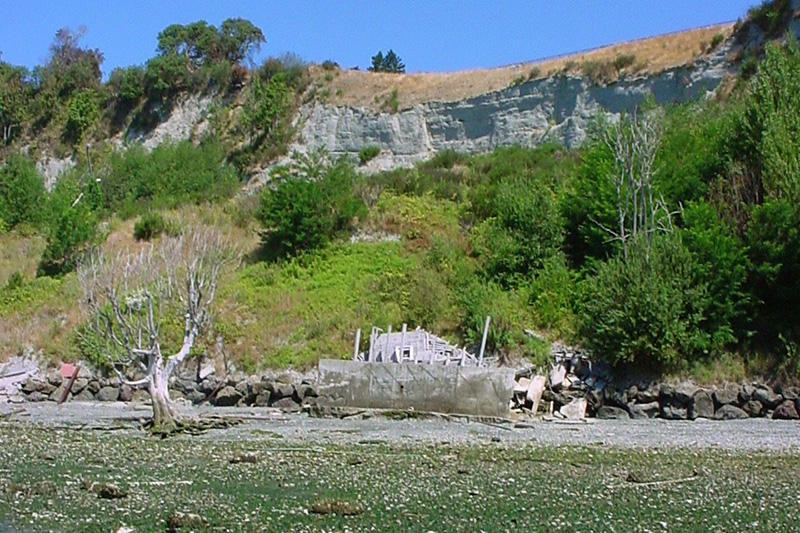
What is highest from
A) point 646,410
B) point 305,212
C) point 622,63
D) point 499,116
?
point 622,63

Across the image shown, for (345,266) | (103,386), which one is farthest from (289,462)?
(345,266)

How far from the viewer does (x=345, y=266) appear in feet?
115

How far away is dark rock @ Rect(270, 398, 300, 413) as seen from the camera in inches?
999

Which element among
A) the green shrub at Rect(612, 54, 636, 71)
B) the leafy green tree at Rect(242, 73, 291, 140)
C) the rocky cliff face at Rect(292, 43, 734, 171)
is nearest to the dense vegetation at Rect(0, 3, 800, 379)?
the rocky cliff face at Rect(292, 43, 734, 171)

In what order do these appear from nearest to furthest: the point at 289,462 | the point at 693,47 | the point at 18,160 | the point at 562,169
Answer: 1. the point at 289,462
2. the point at 562,169
3. the point at 693,47
4. the point at 18,160

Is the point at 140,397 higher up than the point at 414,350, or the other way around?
the point at 414,350

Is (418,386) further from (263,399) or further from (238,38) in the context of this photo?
(238,38)

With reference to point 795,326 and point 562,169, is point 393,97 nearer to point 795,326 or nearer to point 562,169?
point 562,169

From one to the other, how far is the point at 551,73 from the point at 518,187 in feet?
72.7

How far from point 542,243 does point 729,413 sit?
35.1 feet

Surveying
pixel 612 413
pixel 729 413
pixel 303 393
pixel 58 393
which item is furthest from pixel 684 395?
pixel 58 393

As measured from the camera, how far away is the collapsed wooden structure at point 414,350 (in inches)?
986

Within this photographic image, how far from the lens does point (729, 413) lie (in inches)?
902

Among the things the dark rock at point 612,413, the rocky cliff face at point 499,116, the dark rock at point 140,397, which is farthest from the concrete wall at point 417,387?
the rocky cliff face at point 499,116
